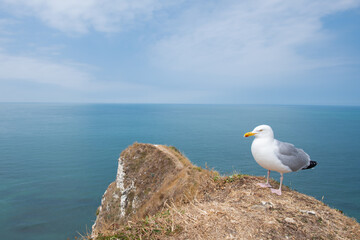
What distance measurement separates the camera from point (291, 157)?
7949mm

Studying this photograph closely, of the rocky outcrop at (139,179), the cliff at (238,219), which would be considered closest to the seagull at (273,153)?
the cliff at (238,219)

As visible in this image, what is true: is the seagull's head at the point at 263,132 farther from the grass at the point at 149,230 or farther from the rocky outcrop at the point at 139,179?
the rocky outcrop at the point at 139,179

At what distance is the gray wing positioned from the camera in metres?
7.85

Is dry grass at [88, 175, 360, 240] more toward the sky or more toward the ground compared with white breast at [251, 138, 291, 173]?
more toward the ground

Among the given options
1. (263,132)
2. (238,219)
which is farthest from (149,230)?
(263,132)

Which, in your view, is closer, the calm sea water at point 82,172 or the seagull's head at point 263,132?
the seagull's head at point 263,132

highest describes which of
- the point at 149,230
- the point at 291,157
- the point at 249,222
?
the point at 291,157

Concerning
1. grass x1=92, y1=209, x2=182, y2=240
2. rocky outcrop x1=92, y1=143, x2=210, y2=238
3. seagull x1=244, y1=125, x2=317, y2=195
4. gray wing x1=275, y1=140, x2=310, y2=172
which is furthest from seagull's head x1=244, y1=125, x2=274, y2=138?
rocky outcrop x1=92, y1=143, x2=210, y2=238

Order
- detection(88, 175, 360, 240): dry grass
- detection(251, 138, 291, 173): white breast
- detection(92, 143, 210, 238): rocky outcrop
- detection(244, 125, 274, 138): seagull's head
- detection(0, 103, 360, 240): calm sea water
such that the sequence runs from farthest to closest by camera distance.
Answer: detection(0, 103, 360, 240): calm sea water < detection(92, 143, 210, 238): rocky outcrop < detection(244, 125, 274, 138): seagull's head < detection(251, 138, 291, 173): white breast < detection(88, 175, 360, 240): dry grass

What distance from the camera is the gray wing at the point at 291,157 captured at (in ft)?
25.8

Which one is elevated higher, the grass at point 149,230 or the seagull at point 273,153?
the seagull at point 273,153

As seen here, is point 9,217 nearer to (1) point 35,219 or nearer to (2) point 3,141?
(1) point 35,219

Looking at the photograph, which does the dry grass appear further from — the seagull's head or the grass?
the seagull's head

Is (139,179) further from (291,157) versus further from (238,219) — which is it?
(238,219)
